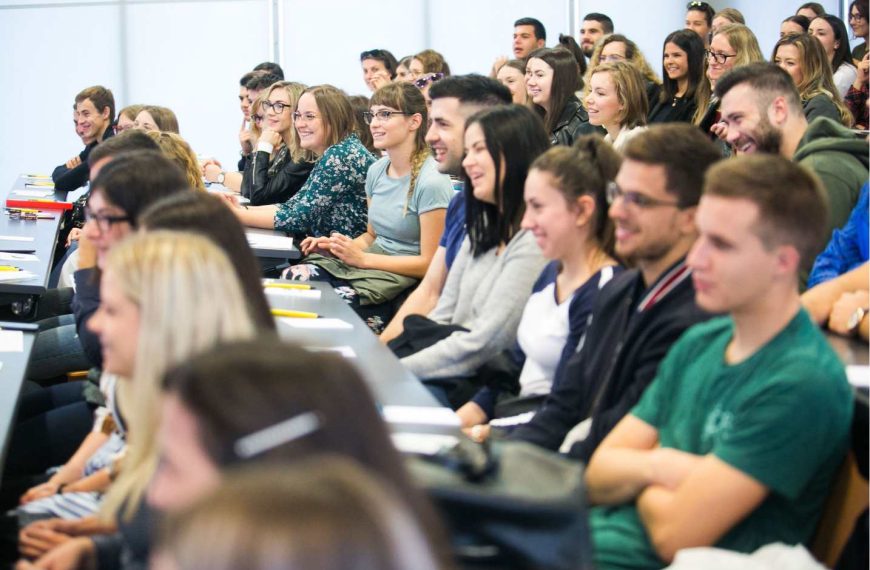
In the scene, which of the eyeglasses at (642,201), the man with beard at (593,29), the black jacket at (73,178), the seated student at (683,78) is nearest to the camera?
the eyeglasses at (642,201)

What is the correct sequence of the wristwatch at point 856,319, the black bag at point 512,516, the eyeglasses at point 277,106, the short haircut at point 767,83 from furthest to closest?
the eyeglasses at point 277,106 → the short haircut at point 767,83 → the wristwatch at point 856,319 → the black bag at point 512,516

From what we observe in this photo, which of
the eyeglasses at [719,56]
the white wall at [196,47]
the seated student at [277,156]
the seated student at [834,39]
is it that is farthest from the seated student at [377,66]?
the eyeglasses at [719,56]

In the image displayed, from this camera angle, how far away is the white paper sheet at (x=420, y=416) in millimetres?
2252

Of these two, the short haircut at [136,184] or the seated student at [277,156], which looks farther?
the seated student at [277,156]

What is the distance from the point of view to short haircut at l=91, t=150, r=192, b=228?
2.64 m

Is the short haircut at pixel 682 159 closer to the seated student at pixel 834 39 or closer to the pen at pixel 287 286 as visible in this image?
the pen at pixel 287 286

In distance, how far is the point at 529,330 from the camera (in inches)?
115

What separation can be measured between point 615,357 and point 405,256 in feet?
7.52

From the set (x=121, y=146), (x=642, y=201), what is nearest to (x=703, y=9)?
(x=121, y=146)

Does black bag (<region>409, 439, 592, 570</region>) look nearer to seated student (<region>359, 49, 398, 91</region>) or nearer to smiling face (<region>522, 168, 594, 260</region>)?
smiling face (<region>522, 168, 594, 260</region>)

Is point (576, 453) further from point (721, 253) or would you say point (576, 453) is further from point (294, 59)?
point (294, 59)

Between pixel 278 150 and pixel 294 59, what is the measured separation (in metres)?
5.34

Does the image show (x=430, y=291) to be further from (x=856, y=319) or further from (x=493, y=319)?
(x=856, y=319)

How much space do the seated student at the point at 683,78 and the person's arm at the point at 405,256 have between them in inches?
86.3
